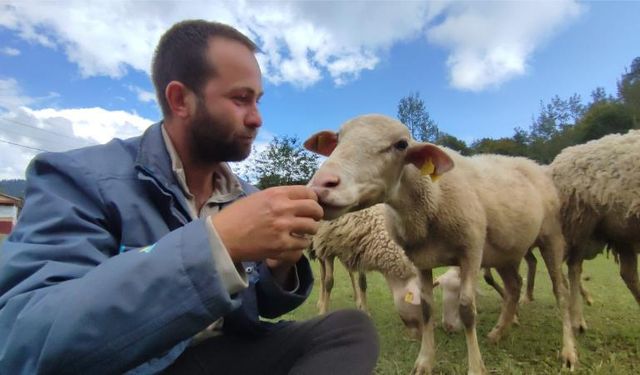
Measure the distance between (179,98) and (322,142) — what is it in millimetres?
1245

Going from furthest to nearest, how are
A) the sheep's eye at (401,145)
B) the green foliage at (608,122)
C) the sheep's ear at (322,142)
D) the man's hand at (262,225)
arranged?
the green foliage at (608,122) → the sheep's ear at (322,142) → the sheep's eye at (401,145) → the man's hand at (262,225)

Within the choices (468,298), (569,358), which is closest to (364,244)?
(468,298)

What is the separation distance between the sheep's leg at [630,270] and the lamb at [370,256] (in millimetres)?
2208

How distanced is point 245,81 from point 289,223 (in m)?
0.82

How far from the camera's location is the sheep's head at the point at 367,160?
1873 millimetres

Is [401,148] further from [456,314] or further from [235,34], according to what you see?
[456,314]

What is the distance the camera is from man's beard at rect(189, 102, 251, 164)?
1.69 metres

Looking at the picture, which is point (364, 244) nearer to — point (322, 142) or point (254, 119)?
point (322, 142)

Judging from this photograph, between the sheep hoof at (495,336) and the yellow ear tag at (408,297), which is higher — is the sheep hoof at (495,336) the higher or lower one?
the lower one

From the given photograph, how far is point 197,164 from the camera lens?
1785 millimetres

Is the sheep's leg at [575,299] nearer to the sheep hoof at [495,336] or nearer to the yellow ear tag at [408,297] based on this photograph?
the sheep hoof at [495,336]

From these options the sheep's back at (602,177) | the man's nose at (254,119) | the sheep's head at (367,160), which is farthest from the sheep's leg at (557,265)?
the man's nose at (254,119)

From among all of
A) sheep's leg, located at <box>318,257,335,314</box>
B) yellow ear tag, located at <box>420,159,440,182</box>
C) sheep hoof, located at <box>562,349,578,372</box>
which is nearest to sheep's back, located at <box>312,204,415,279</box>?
sheep's leg, located at <box>318,257,335,314</box>

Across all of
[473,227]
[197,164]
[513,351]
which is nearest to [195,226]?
[197,164]
